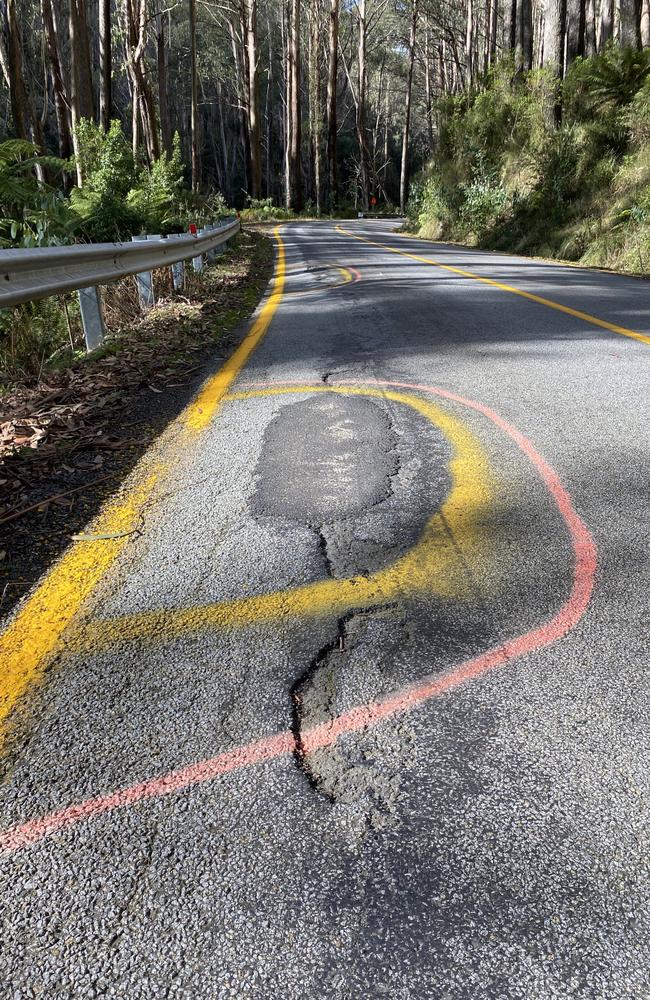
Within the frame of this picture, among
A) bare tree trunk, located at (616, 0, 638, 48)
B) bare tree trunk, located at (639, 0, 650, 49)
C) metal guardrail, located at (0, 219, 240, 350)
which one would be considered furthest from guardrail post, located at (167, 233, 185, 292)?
bare tree trunk, located at (639, 0, 650, 49)

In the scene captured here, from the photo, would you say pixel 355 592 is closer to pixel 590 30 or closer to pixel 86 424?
pixel 86 424

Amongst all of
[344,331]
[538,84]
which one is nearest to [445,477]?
[344,331]

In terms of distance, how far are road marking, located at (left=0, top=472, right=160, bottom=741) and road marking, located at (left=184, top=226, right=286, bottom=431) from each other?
1397 mm

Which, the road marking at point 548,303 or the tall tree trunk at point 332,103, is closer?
the road marking at point 548,303

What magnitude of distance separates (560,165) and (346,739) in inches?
732

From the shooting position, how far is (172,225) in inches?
495

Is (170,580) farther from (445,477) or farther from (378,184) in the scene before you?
(378,184)

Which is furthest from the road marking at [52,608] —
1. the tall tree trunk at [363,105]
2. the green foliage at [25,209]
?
the tall tree trunk at [363,105]

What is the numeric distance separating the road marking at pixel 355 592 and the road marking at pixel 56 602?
103mm

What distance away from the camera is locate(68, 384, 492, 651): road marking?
7.02ft

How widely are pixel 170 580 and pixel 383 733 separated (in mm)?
1004

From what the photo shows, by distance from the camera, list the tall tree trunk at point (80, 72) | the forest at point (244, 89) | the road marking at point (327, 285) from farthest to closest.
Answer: the tall tree trunk at point (80, 72), the forest at point (244, 89), the road marking at point (327, 285)

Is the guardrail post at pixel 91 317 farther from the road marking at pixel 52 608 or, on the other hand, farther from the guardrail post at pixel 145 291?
the road marking at pixel 52 608

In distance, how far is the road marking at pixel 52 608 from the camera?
1944 mm
